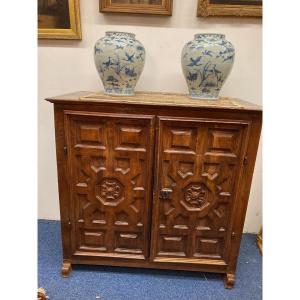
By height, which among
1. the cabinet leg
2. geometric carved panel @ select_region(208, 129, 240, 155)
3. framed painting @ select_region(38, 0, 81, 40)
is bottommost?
the cabinet leg

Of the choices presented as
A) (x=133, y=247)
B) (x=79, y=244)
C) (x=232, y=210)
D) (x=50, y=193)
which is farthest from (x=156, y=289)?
(x=50, y=193)

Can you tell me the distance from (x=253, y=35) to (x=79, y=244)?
1.41 m

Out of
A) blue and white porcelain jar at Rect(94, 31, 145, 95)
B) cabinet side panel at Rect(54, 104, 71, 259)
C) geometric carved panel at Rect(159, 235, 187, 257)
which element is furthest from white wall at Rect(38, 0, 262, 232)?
geometric carved panel at Rect(159, 235, 187, 257)

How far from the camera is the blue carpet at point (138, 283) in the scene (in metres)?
1.15

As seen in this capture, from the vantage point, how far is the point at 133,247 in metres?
1.18

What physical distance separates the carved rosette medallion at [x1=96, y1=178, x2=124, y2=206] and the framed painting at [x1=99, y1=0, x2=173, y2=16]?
878 millimetres

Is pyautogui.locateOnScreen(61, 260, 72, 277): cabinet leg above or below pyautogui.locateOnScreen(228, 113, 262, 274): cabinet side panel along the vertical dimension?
below

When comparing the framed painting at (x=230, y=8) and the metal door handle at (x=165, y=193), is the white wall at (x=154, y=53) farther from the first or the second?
the metal door handle at (x=165, y=193)

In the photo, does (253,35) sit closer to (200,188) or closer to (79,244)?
(200,188)

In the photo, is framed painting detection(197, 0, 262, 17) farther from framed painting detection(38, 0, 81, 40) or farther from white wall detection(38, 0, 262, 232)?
framed painting detection(38, 0, 81, 40)

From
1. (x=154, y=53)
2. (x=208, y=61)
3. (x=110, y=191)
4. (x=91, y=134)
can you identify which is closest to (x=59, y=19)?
(x=154, y=53)

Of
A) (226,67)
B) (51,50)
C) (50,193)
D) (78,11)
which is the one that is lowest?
(50,193)

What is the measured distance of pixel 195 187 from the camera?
1.07 meters

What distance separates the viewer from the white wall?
129cm
